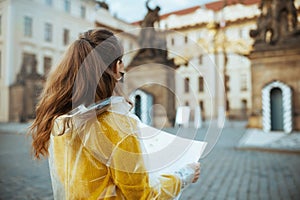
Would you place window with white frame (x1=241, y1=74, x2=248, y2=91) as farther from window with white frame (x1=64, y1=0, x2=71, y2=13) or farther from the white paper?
the white paper

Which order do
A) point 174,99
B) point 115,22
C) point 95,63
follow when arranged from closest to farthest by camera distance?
point 95,63
point 174,99
point 115,22

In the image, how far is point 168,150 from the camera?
1.96ft

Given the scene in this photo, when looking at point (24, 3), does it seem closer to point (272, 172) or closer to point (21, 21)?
point (21, 21)

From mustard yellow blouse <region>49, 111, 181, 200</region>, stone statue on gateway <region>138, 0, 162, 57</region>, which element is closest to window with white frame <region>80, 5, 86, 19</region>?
stone statue on gateway <region>138, 0, 162, 57</region>

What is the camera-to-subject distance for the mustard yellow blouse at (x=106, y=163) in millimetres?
428

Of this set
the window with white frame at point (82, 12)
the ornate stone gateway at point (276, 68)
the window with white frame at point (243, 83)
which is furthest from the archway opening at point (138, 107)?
the window with white frame at point (243, 83)

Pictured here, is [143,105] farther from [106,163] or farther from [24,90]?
[24,90]

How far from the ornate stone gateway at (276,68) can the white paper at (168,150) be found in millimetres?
2029

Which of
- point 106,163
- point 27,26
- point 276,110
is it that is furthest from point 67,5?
point 106,163

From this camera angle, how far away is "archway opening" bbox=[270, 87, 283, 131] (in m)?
2.46

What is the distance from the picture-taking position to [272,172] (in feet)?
6.63

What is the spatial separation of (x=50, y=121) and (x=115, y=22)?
1.15 metres

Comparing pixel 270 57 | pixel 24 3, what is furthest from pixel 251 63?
pixel 24 3

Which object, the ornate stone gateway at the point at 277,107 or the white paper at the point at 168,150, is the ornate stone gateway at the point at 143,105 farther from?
the ornate stone gateway at the point at 277,107
